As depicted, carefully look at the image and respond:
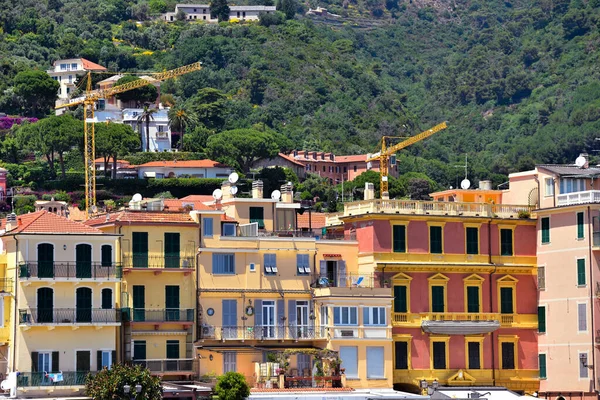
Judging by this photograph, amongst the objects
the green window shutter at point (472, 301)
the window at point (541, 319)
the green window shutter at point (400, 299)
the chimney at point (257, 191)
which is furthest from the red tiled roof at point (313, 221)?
the window at point (541, 319)

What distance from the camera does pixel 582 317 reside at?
7569 centimetres

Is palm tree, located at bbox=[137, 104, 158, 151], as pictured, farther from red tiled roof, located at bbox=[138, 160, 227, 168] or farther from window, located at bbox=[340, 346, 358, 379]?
window, located at bbox=[340, 346, 358, 379]

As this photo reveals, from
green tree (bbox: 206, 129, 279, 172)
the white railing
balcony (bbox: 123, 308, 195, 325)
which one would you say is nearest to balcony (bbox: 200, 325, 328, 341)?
balcony (bbox: 123, 308, 195, 325)

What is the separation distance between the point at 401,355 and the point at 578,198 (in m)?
11.7

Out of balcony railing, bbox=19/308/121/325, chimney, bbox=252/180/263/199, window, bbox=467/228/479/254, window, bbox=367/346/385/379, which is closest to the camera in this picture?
balcony railing, bbox=19/308/121/325

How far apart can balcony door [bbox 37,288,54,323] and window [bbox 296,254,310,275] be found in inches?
502

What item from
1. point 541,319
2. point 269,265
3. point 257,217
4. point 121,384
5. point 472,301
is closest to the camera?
point 121,384

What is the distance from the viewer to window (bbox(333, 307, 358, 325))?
2854 inches

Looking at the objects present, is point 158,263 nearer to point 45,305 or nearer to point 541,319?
point 45,305

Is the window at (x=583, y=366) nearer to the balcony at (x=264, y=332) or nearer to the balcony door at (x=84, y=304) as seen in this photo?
the balcony at (x=264, y=332)

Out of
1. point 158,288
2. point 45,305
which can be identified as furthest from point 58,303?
point 158,288

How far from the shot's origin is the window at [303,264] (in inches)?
2911

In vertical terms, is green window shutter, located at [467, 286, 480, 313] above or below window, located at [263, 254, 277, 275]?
below

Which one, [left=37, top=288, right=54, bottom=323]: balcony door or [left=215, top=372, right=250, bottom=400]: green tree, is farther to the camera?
[left=37, top=288, right=54, bottom=323]: balcony door
